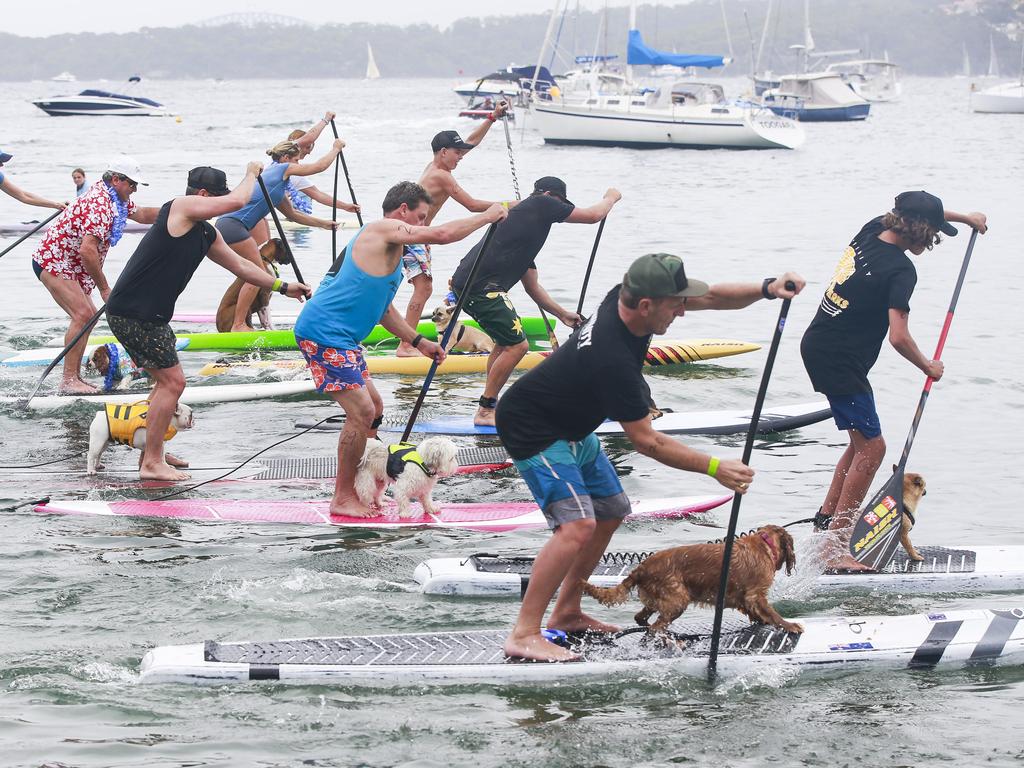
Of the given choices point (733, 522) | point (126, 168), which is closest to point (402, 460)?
point (733, 522)

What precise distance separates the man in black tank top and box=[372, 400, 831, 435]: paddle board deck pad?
2.14 meters

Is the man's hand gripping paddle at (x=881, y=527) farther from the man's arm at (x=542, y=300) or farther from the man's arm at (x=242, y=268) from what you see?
the man's arm at (x=242, y=268)

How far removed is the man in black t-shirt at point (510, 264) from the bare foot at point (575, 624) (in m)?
Answer: 4.30

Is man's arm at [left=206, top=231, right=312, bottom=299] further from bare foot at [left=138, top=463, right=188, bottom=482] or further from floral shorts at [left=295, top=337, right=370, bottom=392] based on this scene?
bare foot at [left=138, top=463, right=188, bottom=482]

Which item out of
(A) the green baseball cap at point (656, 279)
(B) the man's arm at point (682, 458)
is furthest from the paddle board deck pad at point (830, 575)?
(A) the green baseball cap at point (656, 279)

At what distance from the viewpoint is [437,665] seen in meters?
6.15

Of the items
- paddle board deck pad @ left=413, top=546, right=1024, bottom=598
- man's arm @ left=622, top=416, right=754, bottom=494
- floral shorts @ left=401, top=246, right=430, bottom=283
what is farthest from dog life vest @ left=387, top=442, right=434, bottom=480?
floral shorts @ left=401, top=246, right=430, bottom=283

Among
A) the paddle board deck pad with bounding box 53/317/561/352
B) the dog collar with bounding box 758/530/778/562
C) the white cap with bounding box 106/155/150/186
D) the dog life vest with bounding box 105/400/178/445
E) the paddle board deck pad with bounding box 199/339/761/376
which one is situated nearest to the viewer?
the dog collar with bounding box 758/530/778/562

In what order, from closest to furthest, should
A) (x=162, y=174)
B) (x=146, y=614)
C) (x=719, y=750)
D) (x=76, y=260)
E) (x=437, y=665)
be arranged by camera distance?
(x=719, y=750), (x=437, y=665), (x=146, y=614), (x=76, y=260), (x=162, y=174)

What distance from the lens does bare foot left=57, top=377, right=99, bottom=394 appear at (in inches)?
473

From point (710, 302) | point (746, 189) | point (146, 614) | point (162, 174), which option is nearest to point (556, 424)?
point (710, 302)

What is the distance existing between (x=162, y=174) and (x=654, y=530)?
36.8 meters

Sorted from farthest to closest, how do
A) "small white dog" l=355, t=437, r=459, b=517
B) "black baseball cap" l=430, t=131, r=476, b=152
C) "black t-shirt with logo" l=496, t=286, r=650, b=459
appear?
1. "black baseball cap" l=430, t=131, r=476, b=152
2. "small white dog" l=355, t=437, r=459, b=517
3. "black t-shirt with logo" l=496, t=286, r=650, b=459

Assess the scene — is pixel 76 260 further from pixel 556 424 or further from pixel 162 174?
pixel 162 174
